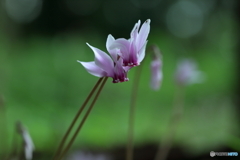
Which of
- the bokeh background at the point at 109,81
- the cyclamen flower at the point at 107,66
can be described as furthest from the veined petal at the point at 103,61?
the bokeh background at the point at 109,81

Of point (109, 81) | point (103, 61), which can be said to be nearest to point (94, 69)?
point (103, 61)

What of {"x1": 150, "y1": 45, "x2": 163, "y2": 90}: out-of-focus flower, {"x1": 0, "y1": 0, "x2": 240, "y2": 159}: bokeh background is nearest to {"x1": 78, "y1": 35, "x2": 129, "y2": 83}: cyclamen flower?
{"x1": 150, "y1": 45, "x2": 163, "y2": 90}: out-of-focus flower

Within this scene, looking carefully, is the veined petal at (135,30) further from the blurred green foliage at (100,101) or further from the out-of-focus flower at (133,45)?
the blurred green foliage at (100,101)

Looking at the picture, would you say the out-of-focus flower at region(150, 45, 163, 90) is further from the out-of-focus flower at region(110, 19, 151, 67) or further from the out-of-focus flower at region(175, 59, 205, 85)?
the out-of-focus flower at region(175, 59, 205, 85)

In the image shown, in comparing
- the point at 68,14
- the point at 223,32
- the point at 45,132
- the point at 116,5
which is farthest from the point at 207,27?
the point at 45,132

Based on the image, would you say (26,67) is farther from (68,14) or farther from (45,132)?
(68,14)

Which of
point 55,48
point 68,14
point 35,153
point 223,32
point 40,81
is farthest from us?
point 68,14
